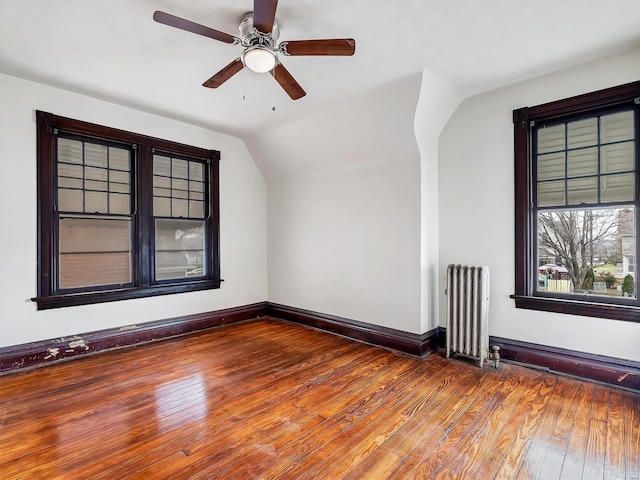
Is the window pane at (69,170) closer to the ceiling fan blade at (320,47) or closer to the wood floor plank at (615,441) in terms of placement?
the ceiling fan blade at (320,47)

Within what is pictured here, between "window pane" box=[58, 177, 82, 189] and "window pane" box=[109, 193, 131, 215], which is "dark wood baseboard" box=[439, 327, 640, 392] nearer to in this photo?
"window pane" box=[109, 193, 131, 215]

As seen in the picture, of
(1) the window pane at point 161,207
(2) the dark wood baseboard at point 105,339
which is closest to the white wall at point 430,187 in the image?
(2) the dark wood baseboard at point 105,339

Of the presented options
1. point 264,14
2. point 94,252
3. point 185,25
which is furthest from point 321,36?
point 94,252

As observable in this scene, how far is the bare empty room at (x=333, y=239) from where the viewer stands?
213 centimetres

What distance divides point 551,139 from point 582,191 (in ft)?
1.95

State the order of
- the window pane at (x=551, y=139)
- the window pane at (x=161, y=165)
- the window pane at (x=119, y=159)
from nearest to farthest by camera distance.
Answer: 1. the window pane at (x=551, y=139)
2. the window pane at (x=119, y=159)
3. the window pane at (x=161, y=165)

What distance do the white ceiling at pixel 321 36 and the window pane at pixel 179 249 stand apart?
171 cm

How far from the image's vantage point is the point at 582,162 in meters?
3.04

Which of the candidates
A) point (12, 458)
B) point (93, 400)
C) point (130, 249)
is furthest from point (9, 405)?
point (130, 249)

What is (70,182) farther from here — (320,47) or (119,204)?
(320,47)

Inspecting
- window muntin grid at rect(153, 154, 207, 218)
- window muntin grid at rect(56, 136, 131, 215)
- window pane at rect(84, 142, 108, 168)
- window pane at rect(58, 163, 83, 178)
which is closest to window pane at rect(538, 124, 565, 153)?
window muntin grid at rect(153, 154, 207, 218)

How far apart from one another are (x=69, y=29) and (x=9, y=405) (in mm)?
2950

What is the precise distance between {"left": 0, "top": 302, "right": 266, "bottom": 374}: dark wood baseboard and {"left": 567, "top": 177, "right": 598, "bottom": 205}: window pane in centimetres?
443

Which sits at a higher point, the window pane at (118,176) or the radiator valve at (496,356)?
the window pane at (118,176)
